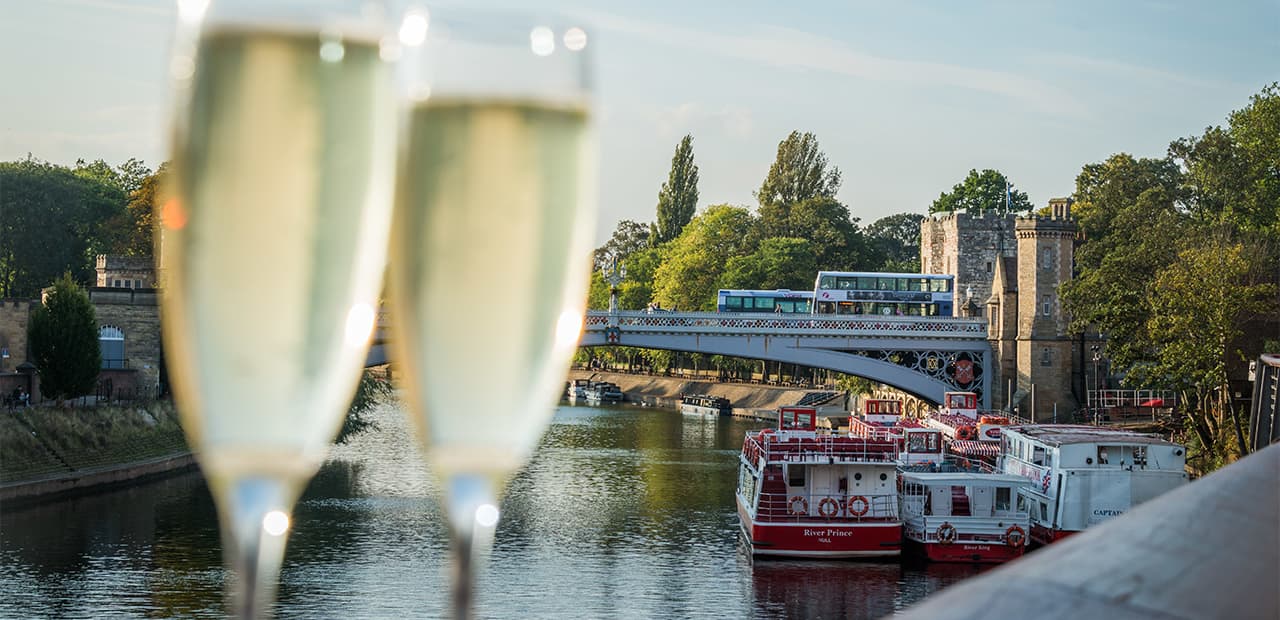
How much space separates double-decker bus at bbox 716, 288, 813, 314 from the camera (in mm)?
55188

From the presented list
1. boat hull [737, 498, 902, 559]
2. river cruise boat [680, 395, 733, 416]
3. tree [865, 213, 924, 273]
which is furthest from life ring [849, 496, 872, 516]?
tree [865, 213, 924, 273]

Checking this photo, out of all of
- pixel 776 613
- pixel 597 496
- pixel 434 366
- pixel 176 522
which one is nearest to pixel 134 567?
pixel 176 522

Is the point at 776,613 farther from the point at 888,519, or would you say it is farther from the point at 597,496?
the point at 597,496

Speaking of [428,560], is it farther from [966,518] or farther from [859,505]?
[966,518]

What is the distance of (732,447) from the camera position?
41656mm

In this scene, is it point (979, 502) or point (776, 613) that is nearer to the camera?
point (776, 613)

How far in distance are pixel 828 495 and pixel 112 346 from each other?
787 inches

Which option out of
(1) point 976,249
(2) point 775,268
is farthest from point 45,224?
(1) point 976,249

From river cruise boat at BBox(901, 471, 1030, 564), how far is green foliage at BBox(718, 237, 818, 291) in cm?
3614

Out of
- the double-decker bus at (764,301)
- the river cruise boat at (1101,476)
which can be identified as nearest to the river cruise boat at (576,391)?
the double-decker bus at (764,301)

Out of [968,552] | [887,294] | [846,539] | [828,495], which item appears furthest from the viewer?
[887,294]

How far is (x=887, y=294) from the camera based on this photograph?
178 feet

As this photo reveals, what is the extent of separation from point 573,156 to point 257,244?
18.6 inches

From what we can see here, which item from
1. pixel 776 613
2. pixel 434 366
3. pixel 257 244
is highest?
pixel 257 244
